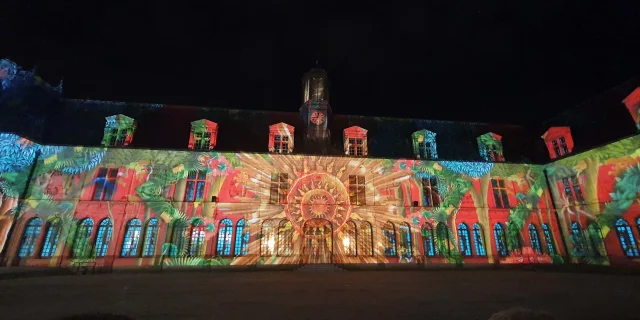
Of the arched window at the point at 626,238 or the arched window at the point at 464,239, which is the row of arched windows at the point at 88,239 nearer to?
the arched window at the point at 464,239

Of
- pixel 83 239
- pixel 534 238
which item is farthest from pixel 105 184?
pixel 534 238

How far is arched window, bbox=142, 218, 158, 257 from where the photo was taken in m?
18.6

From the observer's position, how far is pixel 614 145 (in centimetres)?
1886

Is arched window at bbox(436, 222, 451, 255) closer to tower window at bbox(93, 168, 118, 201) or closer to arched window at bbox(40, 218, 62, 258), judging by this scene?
tower window at bbox(93, 168, 118, 201)

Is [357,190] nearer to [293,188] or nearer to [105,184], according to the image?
[293,188]

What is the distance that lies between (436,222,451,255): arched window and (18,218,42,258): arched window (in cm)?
2599

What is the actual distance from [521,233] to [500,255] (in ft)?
8.36

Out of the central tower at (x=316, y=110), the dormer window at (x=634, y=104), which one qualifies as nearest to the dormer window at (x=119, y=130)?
the central tower at (x=316, y=110)

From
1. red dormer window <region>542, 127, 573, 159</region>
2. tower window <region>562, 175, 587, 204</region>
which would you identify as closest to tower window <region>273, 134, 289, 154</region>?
red dormer window <region>542, 127, 573, 159</region>

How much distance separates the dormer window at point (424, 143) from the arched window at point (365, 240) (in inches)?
295

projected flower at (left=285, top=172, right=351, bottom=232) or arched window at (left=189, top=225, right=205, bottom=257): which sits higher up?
projected flower at (left=285, top=172, right=351, bottom=232)

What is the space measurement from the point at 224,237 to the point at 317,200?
6762mm

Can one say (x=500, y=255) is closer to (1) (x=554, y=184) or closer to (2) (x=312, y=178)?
(1) (x=554, y=184)

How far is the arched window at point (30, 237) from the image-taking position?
1761 centimetres
